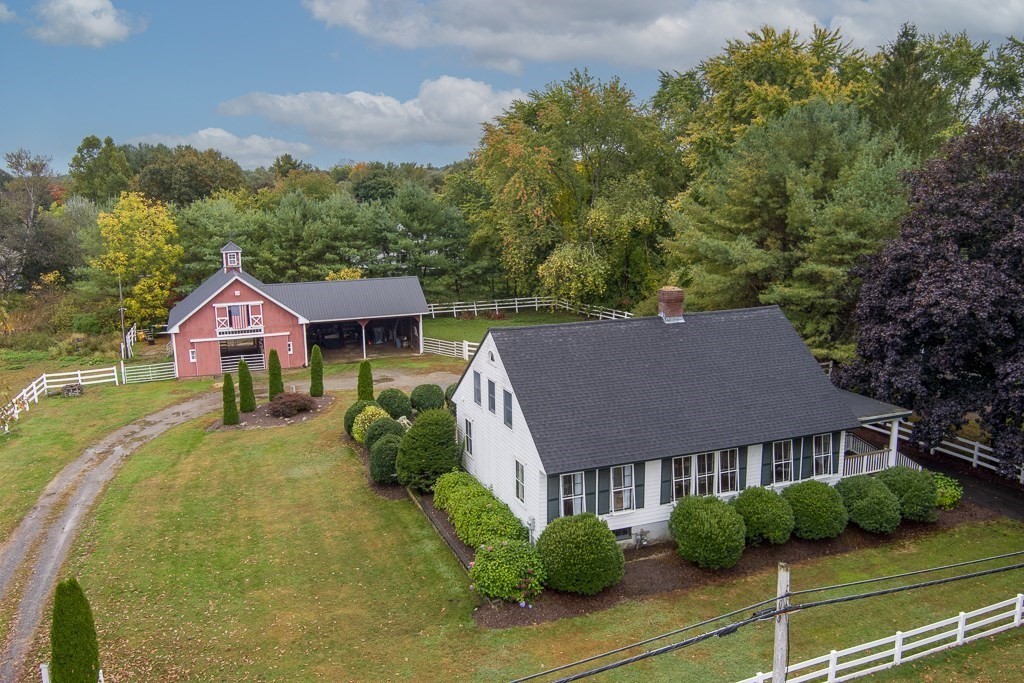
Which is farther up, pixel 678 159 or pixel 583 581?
pixel 678 159

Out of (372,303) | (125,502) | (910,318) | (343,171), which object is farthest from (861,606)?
(343,171)

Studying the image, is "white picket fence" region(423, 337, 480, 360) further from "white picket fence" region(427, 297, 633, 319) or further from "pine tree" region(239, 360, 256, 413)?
"pine tree" region(239, 360, 256, 413)

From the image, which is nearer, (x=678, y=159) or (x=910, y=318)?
(x=910, y=318)

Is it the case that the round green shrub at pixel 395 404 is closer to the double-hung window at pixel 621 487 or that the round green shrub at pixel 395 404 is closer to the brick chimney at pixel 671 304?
the brick chimney at pixel 671 304

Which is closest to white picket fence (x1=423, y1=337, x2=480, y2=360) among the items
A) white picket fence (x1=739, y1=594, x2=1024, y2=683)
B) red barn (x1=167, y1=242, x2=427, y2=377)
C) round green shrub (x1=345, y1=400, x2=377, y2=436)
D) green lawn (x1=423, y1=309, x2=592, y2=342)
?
red barn (x1=167, y1=242, x2=427, y2=377)

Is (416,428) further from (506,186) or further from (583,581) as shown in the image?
(506,186)

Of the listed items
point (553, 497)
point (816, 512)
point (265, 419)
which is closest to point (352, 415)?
point (265, 419)
